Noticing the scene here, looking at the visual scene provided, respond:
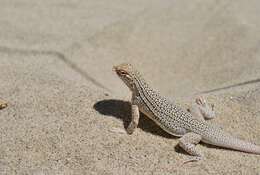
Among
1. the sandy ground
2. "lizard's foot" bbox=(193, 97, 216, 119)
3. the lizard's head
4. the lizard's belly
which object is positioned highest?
the lizard's head

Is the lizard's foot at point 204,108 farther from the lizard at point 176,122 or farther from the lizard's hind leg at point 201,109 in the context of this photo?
the lizard at point 176,122

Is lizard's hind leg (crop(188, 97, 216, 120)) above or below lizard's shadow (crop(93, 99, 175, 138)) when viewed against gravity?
above

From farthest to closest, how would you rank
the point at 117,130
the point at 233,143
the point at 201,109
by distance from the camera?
the point at 201,109 < the point at 117,130 < the point at 233,143

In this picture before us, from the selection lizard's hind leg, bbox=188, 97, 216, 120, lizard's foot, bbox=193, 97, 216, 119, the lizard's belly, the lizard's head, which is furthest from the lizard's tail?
the lizard's head

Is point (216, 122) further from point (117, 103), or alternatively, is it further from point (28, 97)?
point (28, 97)

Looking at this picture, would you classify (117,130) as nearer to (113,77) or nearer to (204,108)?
(204,108)

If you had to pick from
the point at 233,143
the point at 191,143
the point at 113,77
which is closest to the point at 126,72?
the point at 191,143

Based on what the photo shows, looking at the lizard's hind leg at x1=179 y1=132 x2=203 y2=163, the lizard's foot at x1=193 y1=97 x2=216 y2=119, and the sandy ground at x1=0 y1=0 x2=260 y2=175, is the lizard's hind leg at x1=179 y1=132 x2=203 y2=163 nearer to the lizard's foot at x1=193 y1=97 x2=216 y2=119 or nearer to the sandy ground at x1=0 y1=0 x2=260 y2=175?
the sandy ground at x1=0 y1=0 x2=260 y2=175

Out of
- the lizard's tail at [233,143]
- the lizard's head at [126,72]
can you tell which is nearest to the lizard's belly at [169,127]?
the lizard's tail at [233,143]
